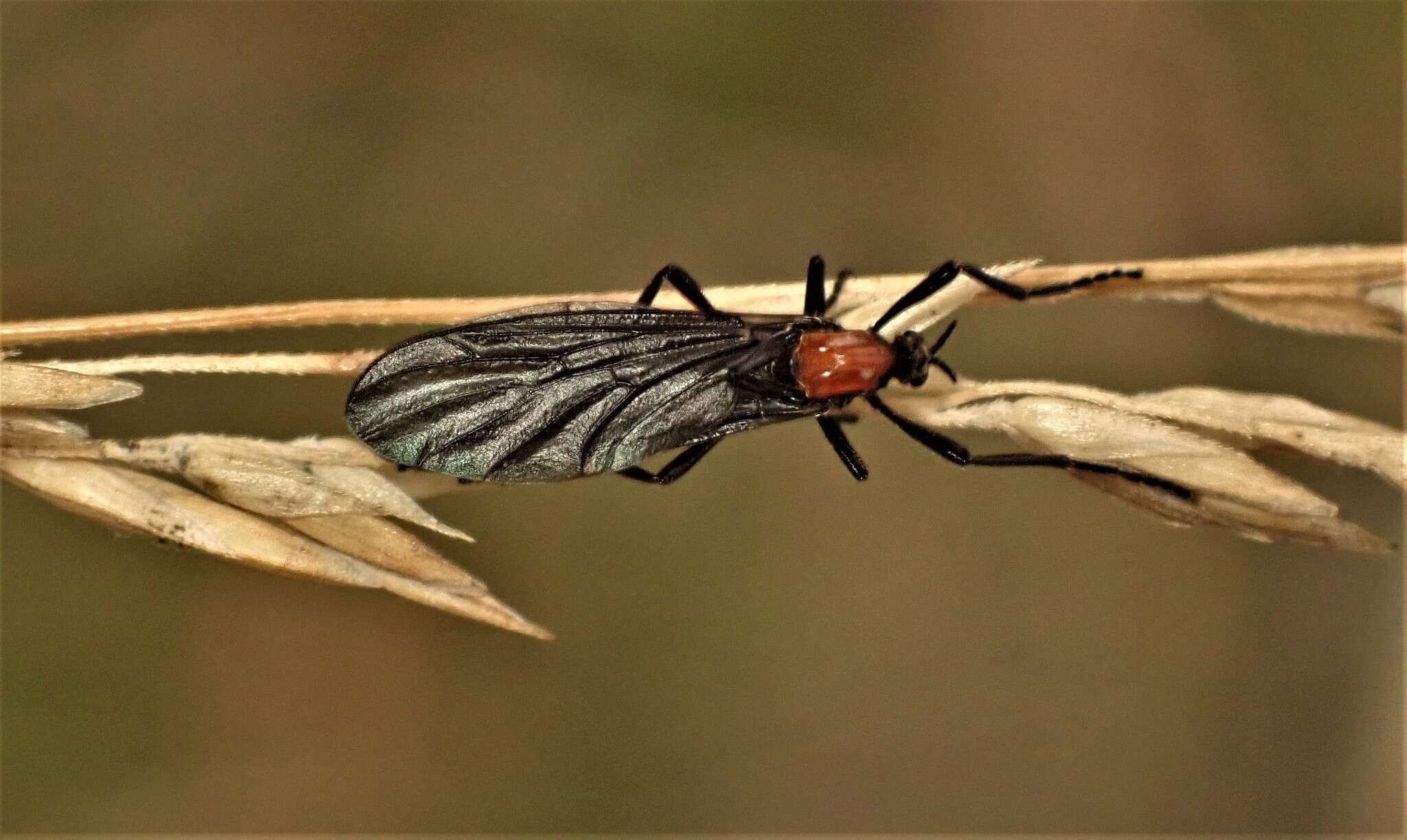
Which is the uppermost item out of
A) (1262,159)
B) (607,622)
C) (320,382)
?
(1262,159)

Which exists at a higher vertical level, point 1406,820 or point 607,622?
point 607,622

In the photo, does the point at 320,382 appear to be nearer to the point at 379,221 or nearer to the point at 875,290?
the point at 379,221

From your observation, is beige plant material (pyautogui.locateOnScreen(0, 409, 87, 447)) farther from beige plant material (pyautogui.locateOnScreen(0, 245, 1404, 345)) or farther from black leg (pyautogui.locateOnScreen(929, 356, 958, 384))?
black leg (pyautogui.locateOnScreen(929, 356, 958, 384))

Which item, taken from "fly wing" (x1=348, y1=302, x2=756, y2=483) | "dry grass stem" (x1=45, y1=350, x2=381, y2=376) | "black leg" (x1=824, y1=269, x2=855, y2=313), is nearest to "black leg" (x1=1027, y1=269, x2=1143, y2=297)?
"black leg" (x1=824, y1=269, x2=855, y2=313)

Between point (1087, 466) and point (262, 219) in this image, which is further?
point (262, 219)

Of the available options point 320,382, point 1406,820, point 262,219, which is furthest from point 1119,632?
point 262,219

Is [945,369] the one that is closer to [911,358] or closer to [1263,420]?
[911,358]

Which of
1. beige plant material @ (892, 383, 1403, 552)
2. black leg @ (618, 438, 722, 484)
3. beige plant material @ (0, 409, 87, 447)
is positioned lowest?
beige plant material @ (892, 383, 1403, 552)
